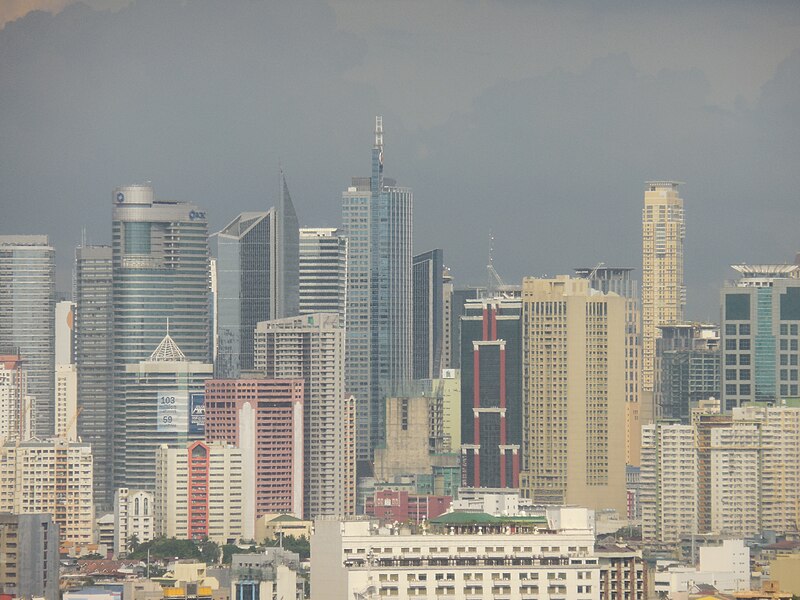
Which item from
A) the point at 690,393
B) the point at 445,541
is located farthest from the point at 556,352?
the point at 445,541

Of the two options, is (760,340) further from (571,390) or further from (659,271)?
(659,271)

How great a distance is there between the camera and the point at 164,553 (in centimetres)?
3797

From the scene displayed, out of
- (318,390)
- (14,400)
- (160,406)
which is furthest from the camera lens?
(14,400)

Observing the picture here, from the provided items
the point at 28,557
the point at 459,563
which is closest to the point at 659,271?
the point at 28,557

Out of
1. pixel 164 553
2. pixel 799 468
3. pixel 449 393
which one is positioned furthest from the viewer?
pixel 449 393

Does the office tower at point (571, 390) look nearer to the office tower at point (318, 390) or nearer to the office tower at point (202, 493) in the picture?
the office tower at point (318, 390)

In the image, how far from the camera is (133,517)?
41250 mm

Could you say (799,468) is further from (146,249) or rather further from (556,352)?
(146,249)

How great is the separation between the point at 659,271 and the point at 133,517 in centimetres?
1819

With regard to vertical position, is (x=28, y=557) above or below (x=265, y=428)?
below

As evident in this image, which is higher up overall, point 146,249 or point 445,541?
point 146,249

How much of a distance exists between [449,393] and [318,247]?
5652 millimetres

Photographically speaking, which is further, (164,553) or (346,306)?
(346,306)

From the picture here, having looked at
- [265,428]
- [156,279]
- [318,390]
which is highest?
[156,279]
